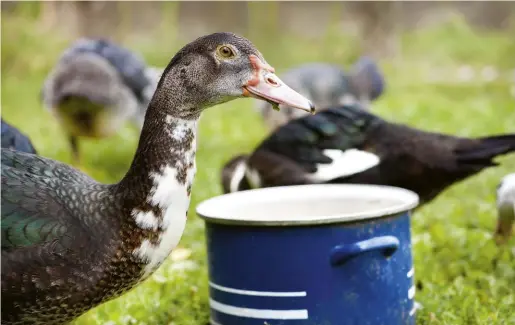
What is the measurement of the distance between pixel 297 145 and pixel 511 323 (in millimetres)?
1118

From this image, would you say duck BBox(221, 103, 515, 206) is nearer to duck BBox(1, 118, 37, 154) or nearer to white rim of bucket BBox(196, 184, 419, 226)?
white rim of bucket BBox(196, 184, 419, 226)

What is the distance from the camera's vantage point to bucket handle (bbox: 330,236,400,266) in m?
2.18

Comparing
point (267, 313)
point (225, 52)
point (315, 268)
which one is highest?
point (225, 52)

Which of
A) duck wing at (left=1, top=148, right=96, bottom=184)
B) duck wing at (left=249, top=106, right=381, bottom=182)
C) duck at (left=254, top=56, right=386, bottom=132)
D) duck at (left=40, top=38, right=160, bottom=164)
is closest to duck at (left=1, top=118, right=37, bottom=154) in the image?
duck wing at (left=1, top=148, right=96, bottom=184)

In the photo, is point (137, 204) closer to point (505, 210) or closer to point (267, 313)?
point (267, 313)

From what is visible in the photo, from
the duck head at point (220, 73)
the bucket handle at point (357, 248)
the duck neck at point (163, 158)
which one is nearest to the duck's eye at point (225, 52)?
the duck head at point (220, 73)

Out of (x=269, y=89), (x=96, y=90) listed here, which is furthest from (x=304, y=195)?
(x=96, y=90)

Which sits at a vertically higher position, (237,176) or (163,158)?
(163,158)

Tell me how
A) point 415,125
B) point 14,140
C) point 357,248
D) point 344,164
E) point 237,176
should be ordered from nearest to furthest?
point 357,248, point 14,140, point 344,164, point 237,176, point 415,125

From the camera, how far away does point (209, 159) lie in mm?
5637

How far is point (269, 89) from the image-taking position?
1.91 metres

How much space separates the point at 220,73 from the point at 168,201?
348 millimetres

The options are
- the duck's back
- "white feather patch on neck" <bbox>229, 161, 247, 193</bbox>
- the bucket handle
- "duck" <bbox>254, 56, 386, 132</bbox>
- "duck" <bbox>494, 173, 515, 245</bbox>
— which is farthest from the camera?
"duck" <bbox>254, 56, 386, 132</bbox>

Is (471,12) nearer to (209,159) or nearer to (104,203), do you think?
(209,159)
